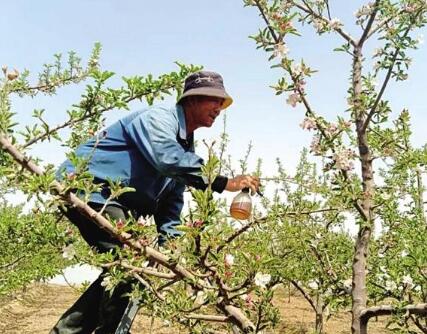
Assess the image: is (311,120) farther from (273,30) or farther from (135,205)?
(135,205)

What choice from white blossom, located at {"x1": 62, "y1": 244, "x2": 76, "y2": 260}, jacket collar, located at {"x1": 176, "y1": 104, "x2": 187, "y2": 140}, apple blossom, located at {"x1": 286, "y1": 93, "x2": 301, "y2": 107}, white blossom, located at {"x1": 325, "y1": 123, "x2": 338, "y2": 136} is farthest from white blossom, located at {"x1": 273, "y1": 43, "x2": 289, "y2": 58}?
white blossom, located at {"x1": 62, "y1": 244, "x2": 76, "y2": 260}

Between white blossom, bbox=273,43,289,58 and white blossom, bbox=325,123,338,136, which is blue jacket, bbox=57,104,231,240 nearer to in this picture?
white blossom, bbox=273,43,289,58

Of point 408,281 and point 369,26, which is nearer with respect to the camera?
point 408,281

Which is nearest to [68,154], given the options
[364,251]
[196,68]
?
[196,68]

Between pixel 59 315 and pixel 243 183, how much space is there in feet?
42.0

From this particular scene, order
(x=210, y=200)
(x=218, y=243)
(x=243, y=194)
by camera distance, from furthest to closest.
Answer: (x=243, y=194) → (x=218, y=243) → (x=210, y=200)

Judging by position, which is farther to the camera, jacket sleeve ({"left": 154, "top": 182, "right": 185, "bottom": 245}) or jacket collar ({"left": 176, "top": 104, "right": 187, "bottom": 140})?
jacket sleeve ({"left": 154, "top": 182, "right": 185, "bottom": 245})

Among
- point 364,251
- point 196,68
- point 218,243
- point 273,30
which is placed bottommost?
point 218,243

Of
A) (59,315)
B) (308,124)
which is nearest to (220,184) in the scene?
(308,124)

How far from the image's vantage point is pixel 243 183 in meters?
2.29

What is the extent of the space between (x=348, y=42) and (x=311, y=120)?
2.22 feet

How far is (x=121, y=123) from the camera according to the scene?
283 centimetres

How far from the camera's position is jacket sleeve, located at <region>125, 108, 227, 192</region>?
89.9 inches

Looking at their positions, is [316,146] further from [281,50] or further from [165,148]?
[165,148]
